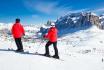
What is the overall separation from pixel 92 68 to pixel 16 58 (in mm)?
6368

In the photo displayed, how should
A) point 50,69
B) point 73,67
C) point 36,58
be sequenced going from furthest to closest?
point 73,67
point 36,58
point 50,69

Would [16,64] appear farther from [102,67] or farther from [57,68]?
[102,67]

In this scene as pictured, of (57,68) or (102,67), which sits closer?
(57,68)

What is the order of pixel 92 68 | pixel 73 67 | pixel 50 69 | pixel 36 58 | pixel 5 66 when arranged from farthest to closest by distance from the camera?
1. pixel 92 68
2. pixel 73 67
3. pixel 36 58
4. pixel 50 69
5. pixel 5 66

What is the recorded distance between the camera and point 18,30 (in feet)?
67.1

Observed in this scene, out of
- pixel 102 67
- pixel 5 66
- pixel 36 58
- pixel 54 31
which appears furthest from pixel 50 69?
pixel 102 67

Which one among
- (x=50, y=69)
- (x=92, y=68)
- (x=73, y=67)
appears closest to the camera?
(x=50, y=69)

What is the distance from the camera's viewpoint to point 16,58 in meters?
16.8

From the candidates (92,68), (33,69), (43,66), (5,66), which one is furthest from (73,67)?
(5,66)

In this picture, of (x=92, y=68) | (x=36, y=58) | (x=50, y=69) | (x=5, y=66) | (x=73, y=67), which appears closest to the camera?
(x=5, y=66)

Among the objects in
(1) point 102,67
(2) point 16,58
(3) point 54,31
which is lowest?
(1) point 102,67

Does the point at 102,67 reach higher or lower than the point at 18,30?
lower

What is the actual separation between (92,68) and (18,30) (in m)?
6.17

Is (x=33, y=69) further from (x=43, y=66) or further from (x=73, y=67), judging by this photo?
(x=73, y=67)
